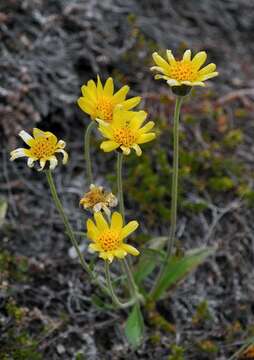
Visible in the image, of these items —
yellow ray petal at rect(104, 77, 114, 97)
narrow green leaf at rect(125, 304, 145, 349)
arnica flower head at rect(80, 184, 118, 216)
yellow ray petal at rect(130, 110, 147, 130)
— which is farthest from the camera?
narrow green leaf at rect(125, 304, 145, 349)

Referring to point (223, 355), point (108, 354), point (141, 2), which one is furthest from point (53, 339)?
point (141, 2)

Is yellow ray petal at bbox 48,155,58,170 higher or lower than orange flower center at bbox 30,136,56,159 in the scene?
lower

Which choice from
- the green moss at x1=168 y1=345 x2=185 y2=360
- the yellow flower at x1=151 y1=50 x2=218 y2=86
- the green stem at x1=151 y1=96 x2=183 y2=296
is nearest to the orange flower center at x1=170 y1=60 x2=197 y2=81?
the yellow flower at x1=151 y1=50 x2=218 y2=86

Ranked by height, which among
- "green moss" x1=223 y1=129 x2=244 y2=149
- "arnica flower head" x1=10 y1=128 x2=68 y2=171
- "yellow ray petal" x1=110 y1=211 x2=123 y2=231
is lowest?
"yellow ray petal" x1=110 y1=211 x2=123 y2=231

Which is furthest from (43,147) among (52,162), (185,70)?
(185,70)

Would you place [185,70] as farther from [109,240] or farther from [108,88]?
[109,240]

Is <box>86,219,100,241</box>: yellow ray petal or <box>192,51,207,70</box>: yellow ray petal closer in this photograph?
<box>86,219,100,241</box>: yellow ray petal

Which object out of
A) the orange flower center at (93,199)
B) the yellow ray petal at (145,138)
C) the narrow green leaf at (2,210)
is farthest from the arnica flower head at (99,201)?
the narrow green leaf at (2,210)

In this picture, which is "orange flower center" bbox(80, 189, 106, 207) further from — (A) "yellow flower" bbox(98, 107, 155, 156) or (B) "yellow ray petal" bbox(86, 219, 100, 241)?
(A) "yellow flower" bbox(98, 107, 155, 156)
